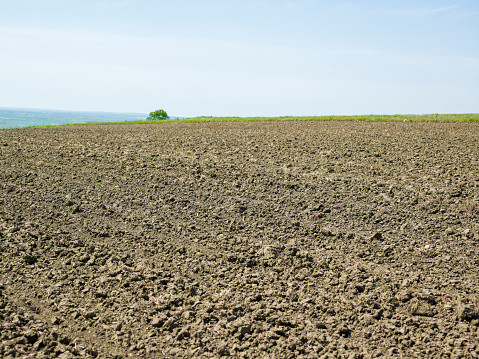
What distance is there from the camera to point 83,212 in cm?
845

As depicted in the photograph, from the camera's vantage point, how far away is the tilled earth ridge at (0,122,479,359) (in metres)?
4.68

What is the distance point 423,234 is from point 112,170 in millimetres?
7981

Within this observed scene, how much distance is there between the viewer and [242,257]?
644 cm

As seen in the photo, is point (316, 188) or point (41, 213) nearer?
point (41, 213)

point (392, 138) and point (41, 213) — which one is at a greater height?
point (392, 138)

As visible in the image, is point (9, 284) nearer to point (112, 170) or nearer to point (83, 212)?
point (83, 212)

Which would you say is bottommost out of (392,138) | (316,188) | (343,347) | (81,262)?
(343,347)

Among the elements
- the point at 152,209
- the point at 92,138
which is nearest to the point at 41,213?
the point at 152,209

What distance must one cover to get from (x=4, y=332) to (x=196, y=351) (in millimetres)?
2040

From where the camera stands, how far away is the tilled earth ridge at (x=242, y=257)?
468 cm

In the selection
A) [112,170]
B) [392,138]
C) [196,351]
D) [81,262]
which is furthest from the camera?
[392,138]

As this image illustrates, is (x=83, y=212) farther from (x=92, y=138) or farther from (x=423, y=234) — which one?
(x=92, y=138)

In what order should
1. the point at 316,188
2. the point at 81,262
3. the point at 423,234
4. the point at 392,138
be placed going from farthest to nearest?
the point at 392,138 < the point at 316,188 < the point at 423,234 < the point at 81,262

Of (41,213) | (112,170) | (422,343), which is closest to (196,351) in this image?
(422,343)
